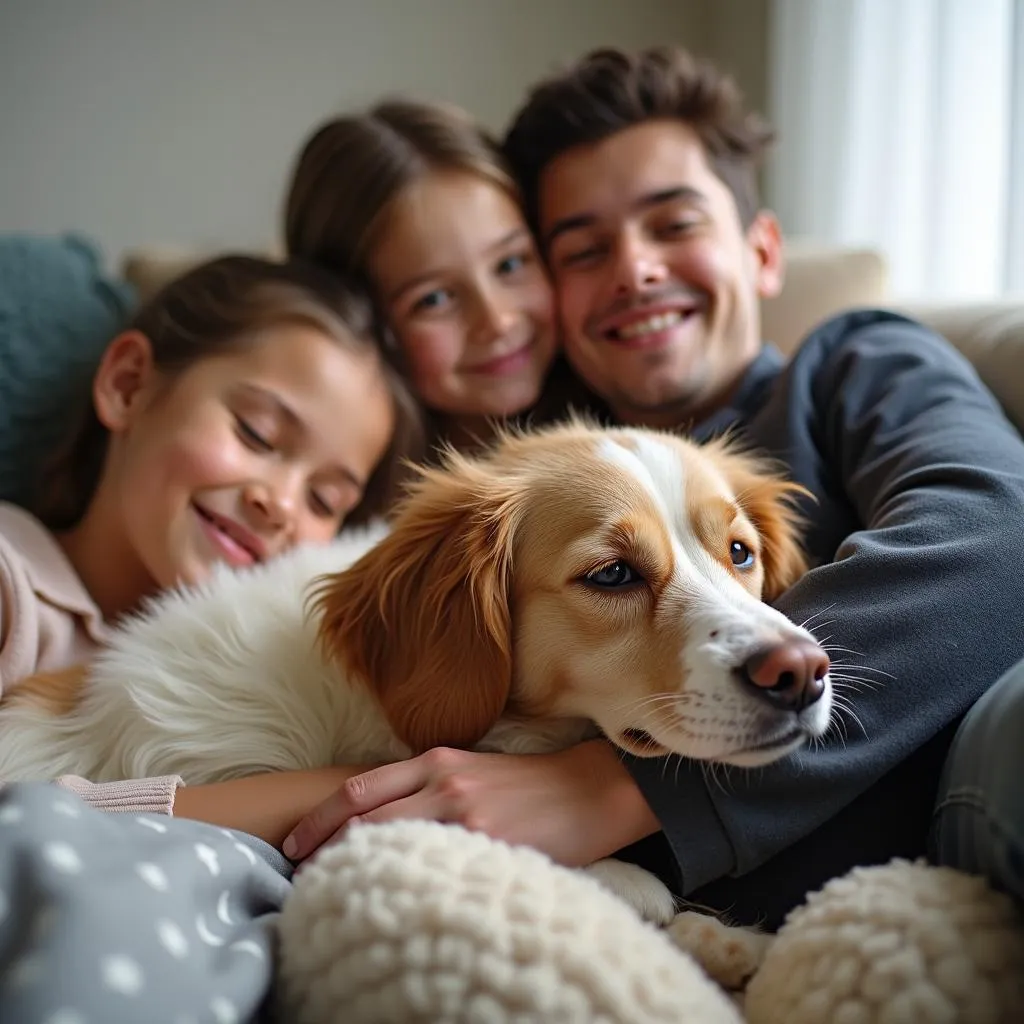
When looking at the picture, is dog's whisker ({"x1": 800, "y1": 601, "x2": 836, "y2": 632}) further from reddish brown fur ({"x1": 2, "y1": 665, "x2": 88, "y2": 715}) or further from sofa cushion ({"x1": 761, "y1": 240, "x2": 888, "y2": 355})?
sofa cushion ({"x1": 761, "y1": 240, "x2": 888, "y2": 355})

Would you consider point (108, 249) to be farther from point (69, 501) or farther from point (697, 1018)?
point (697, 1018)

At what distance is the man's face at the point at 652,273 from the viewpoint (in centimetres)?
203

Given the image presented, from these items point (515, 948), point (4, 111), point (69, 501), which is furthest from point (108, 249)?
point (515, 948)

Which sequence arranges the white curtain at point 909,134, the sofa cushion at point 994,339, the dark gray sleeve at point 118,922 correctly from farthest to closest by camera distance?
the white curtain at point 909,134 → the sofa cushion at point 994,339 → the dark gray sleeve at point 118,922

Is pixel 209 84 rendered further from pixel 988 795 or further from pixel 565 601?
pixel 988 795

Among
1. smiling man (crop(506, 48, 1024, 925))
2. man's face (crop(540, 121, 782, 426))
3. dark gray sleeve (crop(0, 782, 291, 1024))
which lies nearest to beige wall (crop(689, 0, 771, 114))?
smiling man (crop(506, 48, 1024, 925))

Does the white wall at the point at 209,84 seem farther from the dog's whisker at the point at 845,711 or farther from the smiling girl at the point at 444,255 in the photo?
the dog's whisker at the point at 845,711

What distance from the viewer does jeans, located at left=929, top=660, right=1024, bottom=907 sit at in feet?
2.92

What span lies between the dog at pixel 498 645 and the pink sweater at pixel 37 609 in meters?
0.16

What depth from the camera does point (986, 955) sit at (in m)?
0.82

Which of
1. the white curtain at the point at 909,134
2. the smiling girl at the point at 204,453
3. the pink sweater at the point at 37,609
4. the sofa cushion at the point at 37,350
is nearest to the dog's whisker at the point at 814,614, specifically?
the smiling girl at the point at 204,453

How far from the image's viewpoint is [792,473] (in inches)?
66.6

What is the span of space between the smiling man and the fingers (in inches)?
11.3

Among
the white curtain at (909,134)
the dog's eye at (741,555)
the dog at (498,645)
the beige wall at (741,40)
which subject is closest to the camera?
the dog at (498,645)
